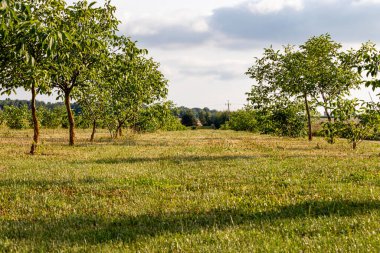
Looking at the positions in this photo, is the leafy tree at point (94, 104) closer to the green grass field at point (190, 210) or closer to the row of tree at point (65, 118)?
the row of tree at point (65, 118)

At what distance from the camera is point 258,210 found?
→ 29.0 ft

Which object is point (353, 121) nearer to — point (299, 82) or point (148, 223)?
point (148, 223)

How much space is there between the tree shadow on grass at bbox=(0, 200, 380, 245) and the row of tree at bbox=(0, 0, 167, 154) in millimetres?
3623

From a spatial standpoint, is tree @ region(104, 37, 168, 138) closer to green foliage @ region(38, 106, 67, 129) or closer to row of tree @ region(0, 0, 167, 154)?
row of tree @ region(0, 0, 167, 154)

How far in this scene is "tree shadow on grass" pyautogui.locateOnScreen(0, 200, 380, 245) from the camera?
7039 mm

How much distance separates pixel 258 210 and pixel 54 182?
7.80 metres

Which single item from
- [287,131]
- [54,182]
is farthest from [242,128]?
[54,182]

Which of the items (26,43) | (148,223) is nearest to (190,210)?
(148,223)

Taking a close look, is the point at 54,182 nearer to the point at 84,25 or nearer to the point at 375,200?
the point at 375,200

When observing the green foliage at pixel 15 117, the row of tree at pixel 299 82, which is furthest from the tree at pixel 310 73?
the green foliage at pixel 15 117

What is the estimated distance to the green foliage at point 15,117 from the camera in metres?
76.5

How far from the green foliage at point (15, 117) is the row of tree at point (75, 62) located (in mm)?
41001

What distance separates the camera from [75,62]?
24.9 m

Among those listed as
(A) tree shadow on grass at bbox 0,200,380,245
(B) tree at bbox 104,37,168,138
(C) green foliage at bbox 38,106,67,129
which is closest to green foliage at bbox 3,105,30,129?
(C) green foliage at bbox 38,106,67,129
